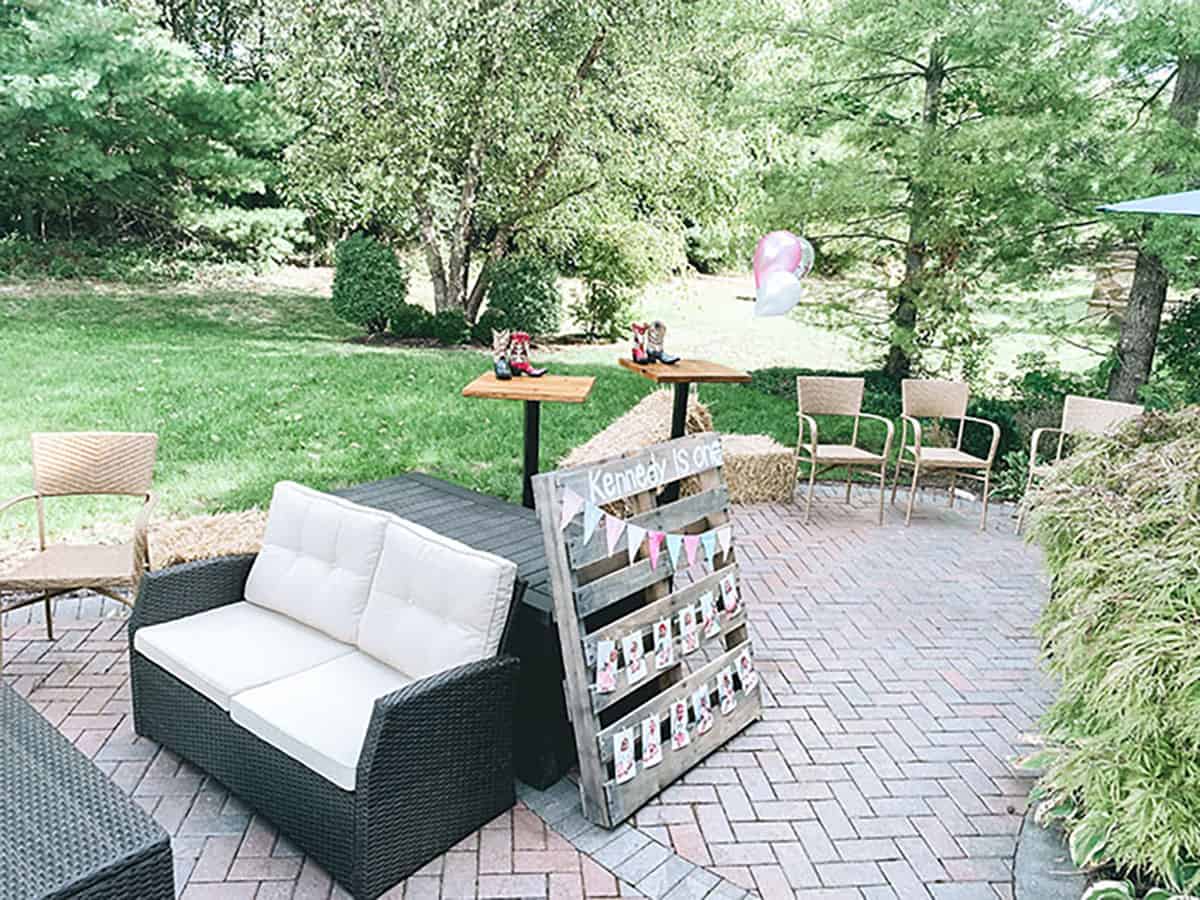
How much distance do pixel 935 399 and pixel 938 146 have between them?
94.2 inches

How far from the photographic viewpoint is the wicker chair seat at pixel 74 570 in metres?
3.11

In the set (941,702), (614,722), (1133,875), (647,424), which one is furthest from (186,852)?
(647,424)

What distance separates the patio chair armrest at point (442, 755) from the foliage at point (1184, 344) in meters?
7.18

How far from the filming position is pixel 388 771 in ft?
7.04

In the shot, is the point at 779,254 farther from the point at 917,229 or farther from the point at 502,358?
the point at 917,229

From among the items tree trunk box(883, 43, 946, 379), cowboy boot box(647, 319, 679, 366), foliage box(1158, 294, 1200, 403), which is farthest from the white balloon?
foliage box(1158, 294, 1200, 403)

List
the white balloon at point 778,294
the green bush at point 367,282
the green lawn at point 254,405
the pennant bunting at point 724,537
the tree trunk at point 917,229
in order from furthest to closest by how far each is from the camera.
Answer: the green bush at point 367,282, the tree trunk at point 917,229, the green lawn at point 254,405, the white balloon at point 778,294, the pennant bunting at point 724,537

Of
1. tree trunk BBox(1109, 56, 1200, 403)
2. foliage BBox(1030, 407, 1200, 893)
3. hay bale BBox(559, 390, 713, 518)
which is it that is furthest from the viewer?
tree trunk BBox(1109, 56, 1200, 403)

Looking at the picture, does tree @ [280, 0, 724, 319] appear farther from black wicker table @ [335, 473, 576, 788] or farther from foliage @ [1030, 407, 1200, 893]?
foliage @ [1030, 407, 1200, 893]

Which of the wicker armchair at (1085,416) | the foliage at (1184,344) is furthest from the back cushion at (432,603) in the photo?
the foliage at (1184,344)

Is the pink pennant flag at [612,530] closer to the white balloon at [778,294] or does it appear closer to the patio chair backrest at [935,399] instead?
the white balloon at [778,294]

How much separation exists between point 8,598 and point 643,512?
10.0 ft

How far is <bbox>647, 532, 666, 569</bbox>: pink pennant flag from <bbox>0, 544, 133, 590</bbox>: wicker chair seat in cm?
203

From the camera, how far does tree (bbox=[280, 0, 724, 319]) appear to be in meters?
9.47
